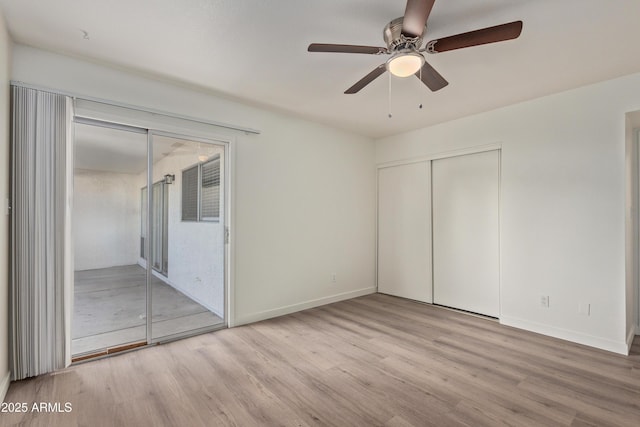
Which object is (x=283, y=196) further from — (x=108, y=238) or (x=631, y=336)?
(x=631, y=336)

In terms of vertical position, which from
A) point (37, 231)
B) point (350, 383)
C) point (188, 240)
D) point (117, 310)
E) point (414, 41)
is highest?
point (414, 41)

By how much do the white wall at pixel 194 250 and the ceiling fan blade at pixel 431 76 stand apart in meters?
2.32

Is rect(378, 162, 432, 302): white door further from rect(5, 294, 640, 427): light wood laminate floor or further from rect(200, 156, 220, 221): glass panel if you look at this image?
rect(200, 156, 220, 221): glass panel

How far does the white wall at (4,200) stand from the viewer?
207 cm

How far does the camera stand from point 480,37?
1785 mm

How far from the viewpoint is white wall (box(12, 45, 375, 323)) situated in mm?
2934

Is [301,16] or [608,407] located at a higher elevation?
[301,16]

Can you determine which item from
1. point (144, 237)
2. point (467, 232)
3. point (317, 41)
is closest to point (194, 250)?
point (144, 237)

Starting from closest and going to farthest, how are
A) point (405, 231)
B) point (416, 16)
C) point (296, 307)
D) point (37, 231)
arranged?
1. point (416, 16)
2. point (37, 231)
3. point (296, 307)
4. point (405, 231)

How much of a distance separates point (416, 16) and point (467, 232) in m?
3.11

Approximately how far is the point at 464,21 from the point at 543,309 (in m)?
3.04

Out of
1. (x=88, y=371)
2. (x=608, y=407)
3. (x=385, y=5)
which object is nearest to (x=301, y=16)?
(x=385, y=5)

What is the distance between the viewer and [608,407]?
2045 mm

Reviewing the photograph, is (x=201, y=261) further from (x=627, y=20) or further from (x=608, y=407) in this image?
(x=627, y=20)
